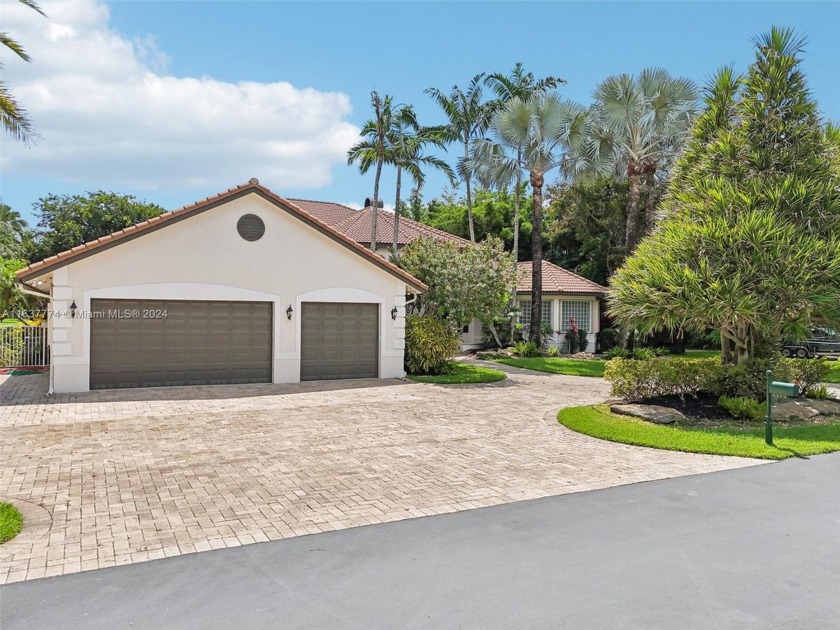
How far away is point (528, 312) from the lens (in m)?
31.2

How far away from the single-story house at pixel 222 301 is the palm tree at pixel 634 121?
13.1 m

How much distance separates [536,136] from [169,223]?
16283 millimetres

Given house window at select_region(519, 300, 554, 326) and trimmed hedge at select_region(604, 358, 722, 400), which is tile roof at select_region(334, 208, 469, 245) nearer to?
house window at select_region(519, 300, 554, 326)

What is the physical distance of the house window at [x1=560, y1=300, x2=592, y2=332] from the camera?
30516mm

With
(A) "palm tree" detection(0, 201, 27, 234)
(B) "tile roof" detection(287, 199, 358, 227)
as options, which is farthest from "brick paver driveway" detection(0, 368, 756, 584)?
(A) "palm tree" detection(0, 201, 27, 234)

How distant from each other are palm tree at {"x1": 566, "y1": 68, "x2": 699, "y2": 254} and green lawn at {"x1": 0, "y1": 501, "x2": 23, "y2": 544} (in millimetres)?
24222

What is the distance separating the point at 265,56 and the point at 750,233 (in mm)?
11102

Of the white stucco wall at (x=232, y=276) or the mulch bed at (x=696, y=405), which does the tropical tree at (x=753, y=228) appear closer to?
the mulch bed at (x=696, y=405)

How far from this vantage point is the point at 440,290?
2041 cm

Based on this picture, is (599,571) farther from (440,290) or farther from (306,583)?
(440,290)

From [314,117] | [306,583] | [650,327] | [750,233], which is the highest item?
[314,117]

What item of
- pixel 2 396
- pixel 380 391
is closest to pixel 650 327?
pixel 380 391

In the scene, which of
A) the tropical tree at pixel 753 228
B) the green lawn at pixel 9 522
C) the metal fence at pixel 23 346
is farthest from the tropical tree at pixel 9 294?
the tropical tree at pixel 753 228

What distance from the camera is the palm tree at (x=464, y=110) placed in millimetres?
28969
